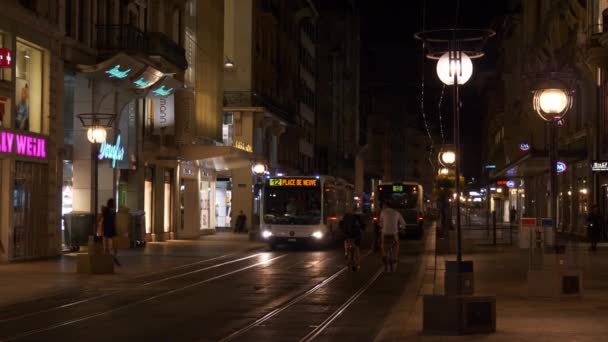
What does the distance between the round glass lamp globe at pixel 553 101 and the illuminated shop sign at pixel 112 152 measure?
22.0 meters

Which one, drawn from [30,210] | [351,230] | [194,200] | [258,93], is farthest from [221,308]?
[258,93]

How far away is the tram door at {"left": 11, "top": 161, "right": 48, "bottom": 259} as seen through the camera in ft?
101

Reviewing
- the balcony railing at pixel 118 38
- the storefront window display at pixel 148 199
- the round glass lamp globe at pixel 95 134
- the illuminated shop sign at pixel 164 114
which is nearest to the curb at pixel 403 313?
the round glass lamp globe at pixel 95 134

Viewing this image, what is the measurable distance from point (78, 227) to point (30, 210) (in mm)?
4365

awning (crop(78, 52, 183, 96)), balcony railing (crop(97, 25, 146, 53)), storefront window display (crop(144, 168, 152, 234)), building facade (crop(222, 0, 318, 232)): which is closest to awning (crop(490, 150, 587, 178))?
building facade (crop(222, 0, 318, 232))

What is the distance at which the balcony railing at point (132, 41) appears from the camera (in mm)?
37562

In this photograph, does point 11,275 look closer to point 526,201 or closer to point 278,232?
point 278,232

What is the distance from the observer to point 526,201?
263ft

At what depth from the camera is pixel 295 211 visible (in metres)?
42.9

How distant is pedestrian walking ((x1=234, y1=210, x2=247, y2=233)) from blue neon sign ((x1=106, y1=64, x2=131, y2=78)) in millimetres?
21920

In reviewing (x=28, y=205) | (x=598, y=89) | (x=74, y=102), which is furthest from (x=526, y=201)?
(x=28, y=205)

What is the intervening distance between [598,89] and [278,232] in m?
17.2

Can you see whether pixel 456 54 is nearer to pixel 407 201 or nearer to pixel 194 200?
pixel 194 200

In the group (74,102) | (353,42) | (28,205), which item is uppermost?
(353,42)
